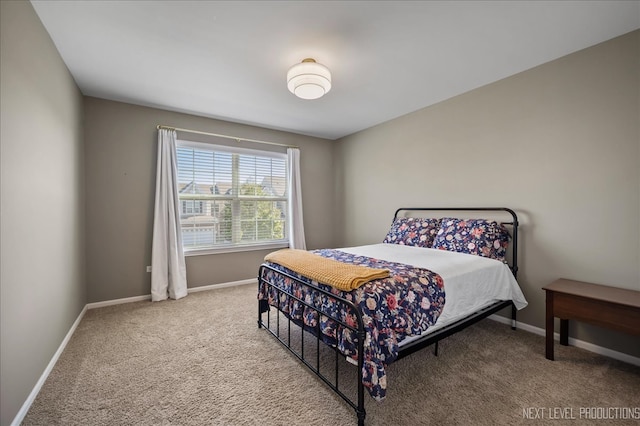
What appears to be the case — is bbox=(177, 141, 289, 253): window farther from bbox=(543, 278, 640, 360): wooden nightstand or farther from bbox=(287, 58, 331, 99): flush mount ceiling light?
bbox=(543, 278, 640, 360): wooden nightstand

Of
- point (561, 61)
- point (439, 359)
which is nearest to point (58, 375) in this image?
point (439, 359)

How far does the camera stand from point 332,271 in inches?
72.2

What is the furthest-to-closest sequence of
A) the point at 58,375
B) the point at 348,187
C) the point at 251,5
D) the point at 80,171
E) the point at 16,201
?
the point at 348,187 < the point at 80,171 < the point at 58,375 < the point at 251,5 < the point at 16,201

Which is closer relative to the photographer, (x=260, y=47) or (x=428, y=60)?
(x=260, y=47)

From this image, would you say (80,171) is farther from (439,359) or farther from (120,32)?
(439,359)

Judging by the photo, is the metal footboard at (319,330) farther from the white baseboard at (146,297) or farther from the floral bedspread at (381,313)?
the white baseboard at (146,297)

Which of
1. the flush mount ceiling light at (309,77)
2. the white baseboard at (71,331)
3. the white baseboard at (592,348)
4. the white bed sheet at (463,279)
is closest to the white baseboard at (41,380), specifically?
the white baseboard at (71,331)

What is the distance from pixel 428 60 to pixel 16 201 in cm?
322

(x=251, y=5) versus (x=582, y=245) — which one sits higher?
(x=251, y=5)

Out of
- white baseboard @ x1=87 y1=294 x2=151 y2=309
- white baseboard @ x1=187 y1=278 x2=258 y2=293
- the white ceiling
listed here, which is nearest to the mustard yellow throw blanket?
the white ceiling

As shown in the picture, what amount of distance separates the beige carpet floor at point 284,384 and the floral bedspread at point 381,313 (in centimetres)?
35

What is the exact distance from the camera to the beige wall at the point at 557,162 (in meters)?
2.12

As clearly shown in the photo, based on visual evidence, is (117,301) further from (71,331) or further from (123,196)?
(123,196)

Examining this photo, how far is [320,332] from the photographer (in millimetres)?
1869
